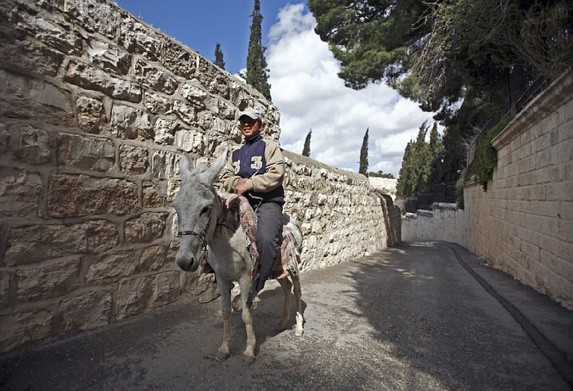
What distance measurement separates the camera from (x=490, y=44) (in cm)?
898

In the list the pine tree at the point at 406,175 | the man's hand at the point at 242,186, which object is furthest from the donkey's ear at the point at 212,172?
the pine tree at the point at 406,175

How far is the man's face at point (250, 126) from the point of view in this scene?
3131mm

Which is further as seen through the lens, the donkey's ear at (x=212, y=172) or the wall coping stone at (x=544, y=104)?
the wall coping stone at (x=544, y=104)

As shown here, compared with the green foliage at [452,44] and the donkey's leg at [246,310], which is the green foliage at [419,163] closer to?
the green foliage at [452,44]

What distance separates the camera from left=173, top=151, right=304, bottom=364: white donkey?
215cm

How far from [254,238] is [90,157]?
1731mm

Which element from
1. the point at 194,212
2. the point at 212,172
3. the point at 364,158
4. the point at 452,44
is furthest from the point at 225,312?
the point at 364,158

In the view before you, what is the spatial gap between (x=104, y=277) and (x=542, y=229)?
604 cm

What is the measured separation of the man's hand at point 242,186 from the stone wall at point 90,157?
1280mm

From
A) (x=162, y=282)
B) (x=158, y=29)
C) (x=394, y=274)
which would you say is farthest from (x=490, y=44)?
(x=162, y=282)

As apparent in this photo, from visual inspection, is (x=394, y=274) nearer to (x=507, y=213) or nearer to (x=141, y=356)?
(x=507, y=213)

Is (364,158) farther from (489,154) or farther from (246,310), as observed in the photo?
(246,310)

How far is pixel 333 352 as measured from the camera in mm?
2975

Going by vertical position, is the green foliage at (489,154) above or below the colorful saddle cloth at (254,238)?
above
